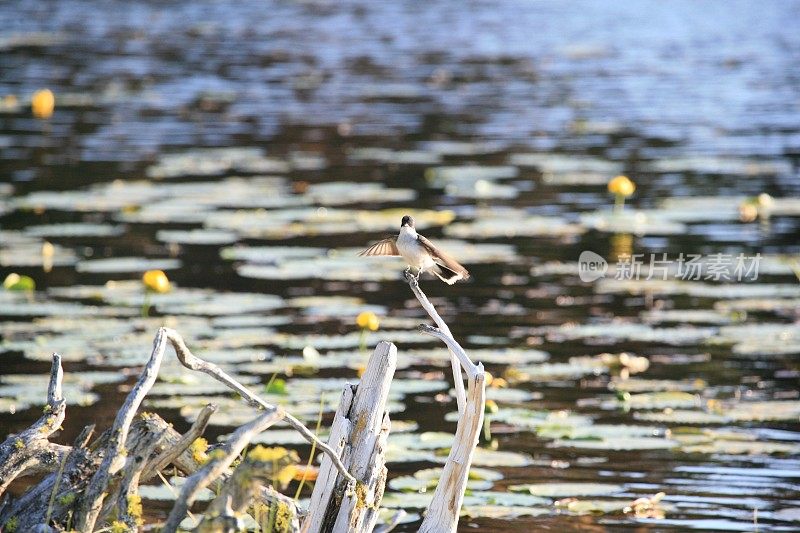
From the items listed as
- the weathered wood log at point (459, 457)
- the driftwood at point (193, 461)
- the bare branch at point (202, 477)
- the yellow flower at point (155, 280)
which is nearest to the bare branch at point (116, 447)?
the driftwood at point (193, 461)

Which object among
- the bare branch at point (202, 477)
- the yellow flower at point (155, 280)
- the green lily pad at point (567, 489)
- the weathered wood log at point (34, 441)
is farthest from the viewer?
the yellow flower at point (155, 280)

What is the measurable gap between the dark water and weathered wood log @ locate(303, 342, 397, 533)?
129cm

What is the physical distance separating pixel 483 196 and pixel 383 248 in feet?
23.1

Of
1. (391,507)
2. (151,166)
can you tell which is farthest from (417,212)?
(391,507)

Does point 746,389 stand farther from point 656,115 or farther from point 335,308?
point 656,115

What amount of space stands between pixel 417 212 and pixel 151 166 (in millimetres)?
3461

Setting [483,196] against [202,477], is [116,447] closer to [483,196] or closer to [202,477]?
[202,477]

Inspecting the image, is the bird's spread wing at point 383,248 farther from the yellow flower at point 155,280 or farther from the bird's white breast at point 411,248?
the yellow flower at point 155,280

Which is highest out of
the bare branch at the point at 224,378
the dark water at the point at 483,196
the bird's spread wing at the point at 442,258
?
the dark water at the point at 483,196

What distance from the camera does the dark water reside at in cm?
652

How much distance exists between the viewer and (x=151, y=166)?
1259 centimetres

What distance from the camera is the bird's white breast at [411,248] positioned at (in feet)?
13.0

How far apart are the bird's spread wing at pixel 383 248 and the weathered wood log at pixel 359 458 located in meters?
0.36

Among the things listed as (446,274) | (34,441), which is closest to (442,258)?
(446,274)
